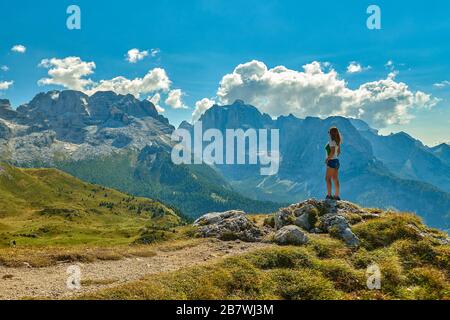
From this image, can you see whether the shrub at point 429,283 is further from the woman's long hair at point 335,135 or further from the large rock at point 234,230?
the woman's long hair at point 335,135

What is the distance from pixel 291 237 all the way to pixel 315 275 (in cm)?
626

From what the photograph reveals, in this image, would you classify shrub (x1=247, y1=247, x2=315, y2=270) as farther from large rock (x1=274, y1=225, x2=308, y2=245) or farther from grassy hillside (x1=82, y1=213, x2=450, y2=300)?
large rock (x1=274, y1=225, x2=308, y2=245)

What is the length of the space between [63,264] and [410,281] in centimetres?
2029

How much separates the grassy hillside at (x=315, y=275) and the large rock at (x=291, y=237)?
0.69 metres

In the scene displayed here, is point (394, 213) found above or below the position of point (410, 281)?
above

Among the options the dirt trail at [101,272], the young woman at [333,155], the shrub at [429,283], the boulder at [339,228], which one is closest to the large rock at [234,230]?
the dirt trail at [101,272]

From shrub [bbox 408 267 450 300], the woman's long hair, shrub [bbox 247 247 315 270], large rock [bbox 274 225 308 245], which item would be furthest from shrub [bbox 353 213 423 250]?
the woman's long hair

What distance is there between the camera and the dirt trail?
17672 mm

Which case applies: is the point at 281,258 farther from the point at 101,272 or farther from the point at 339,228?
the point at 101,272

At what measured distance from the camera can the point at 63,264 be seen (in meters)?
23.0
